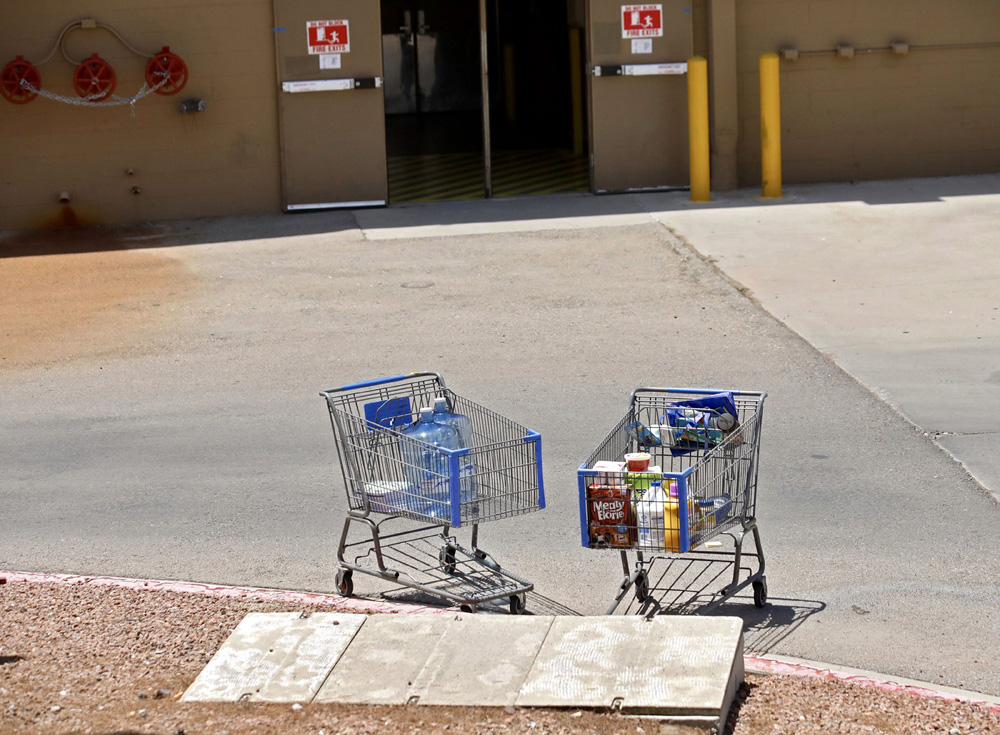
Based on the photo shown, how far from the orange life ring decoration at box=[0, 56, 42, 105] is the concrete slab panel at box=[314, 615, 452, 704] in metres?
13.2

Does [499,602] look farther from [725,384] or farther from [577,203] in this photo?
[577,203]

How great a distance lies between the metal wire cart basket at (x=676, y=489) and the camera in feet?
19.7

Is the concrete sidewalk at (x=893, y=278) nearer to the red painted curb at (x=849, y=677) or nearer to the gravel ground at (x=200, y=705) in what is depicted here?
the red painted curb at (x=849, y=677)

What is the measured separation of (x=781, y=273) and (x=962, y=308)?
216cm

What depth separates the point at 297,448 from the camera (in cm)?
906

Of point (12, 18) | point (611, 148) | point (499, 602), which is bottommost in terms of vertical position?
point (499, 602)

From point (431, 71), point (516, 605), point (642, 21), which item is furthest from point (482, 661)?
point (431, 71)

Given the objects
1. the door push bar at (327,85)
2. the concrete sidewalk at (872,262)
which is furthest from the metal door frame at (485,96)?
the door push bar at (327,85)

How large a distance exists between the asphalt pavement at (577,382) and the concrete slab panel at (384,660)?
105 centimetres

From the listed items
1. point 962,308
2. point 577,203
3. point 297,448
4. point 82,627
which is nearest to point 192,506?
point 297,448

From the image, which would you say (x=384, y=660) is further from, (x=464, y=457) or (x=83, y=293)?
(x=83, y=293)

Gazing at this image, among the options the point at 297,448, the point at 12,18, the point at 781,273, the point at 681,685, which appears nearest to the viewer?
the point at 681,685

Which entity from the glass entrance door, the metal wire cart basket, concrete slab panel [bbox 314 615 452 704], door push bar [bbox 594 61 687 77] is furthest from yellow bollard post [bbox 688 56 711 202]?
concrete slab panel [bbox 314 615 452 704]

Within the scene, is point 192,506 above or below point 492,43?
below
